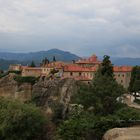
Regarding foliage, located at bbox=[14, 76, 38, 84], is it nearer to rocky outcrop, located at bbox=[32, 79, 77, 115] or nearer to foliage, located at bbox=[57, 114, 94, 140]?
rocky outcrop, located at bbox=[32, 79, 77, 115]

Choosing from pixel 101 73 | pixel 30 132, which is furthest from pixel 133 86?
pixel 30 132

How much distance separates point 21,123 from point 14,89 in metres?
29.9

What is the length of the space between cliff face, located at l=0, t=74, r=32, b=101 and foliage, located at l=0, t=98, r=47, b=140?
83.7ft

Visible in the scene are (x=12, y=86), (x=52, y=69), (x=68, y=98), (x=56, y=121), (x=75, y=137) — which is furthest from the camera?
(x=52, y=69)

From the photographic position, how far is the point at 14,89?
75.6 metres

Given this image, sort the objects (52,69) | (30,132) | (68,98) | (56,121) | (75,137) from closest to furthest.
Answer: (75,137) → (30,132) → (56,121) → (68,98) → (52,69)

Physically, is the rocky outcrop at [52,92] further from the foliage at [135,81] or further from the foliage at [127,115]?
the foliage at [127,115]

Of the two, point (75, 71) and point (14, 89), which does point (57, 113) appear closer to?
point (14, 89)

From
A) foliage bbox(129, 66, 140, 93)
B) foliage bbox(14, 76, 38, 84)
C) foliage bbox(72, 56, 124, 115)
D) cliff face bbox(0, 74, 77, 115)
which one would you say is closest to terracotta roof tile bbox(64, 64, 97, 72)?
foliage bbox(14, 76, 38, 84)

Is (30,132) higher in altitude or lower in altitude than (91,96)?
lower

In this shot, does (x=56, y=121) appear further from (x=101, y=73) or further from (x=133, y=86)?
(x=133, y=86)

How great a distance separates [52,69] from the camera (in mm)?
80688

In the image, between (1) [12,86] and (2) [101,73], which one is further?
(1) [12,86]

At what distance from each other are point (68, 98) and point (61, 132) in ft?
91.1
